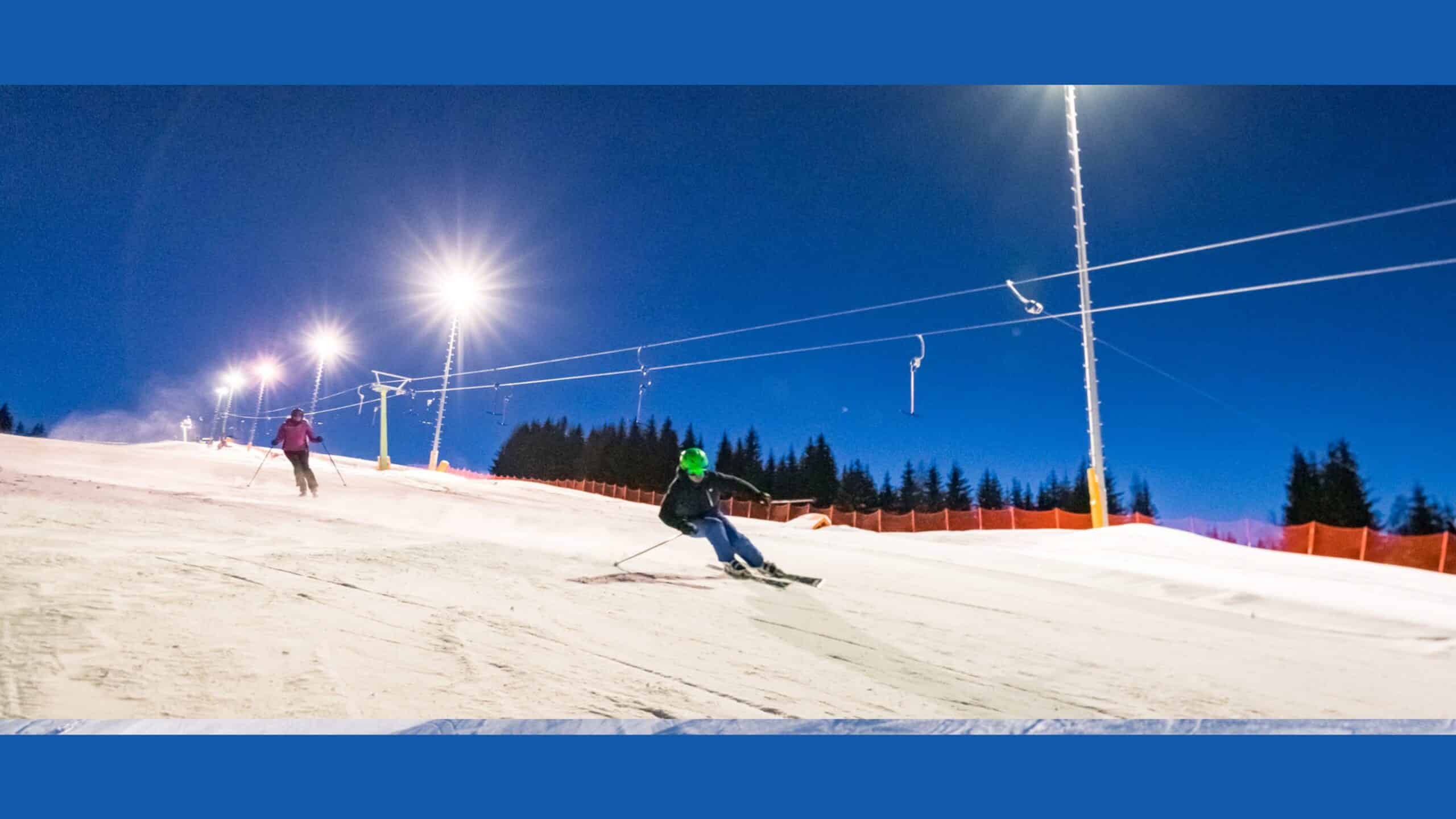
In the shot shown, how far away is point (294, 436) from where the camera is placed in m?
4.22

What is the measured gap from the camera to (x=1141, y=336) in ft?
15.3

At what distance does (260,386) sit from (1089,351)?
5070mm

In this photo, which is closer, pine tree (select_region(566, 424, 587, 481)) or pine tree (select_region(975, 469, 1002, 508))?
pine tree (select_region(566, 424, 587, 481))

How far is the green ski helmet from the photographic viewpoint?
3826mm

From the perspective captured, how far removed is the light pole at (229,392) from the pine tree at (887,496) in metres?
3.95

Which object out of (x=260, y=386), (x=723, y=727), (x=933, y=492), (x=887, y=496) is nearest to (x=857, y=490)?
(x=887, y=496)

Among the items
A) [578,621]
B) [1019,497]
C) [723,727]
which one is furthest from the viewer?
[1019,497]

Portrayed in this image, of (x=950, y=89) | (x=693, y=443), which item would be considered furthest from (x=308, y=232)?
(x=950, y=89)

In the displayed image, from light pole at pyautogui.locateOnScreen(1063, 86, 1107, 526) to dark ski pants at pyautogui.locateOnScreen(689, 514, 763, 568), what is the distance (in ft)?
7.96

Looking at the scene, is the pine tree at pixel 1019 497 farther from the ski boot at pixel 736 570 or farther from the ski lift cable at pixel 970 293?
the ski boot at pixel 736 570

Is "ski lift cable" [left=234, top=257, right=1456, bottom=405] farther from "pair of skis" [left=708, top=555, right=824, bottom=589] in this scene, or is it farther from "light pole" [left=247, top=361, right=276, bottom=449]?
"pair of skis" [left=708, top=555, right=824, bottom=589]

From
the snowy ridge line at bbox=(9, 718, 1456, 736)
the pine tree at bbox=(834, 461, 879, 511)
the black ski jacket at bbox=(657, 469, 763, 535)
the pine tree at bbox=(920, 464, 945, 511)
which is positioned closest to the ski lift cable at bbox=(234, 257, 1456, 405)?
the pine tree at bbox=(834, 461, 879, 511)

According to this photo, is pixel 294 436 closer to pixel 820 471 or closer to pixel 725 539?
pixel 725 539

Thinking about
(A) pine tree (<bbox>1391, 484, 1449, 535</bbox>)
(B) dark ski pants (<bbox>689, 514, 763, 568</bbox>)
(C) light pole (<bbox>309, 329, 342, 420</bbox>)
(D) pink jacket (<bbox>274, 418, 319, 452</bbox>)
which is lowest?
(B) dark ski pants (<bbox>689, 514, 763, 568</bbox>)
